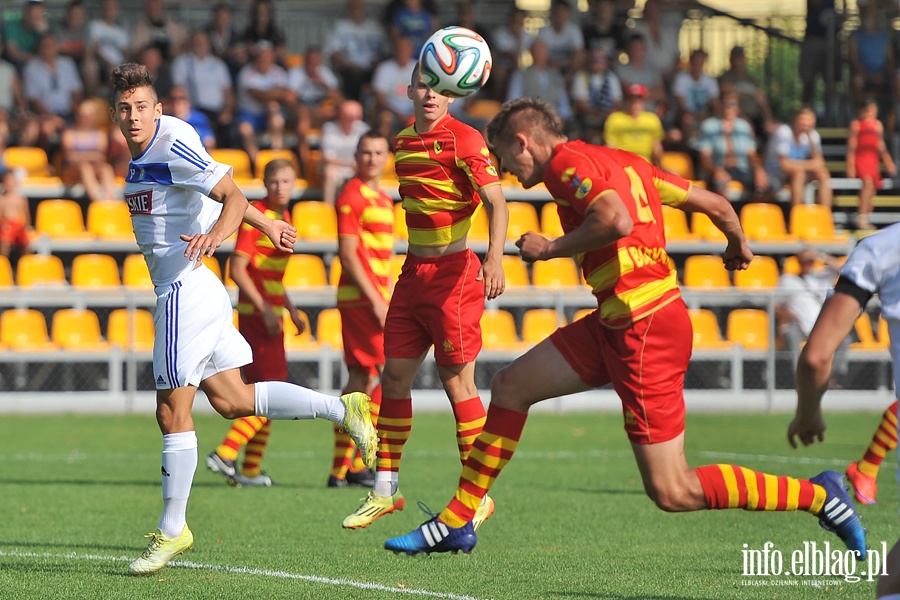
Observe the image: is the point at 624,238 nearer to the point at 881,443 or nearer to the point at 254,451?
the point at 881,443

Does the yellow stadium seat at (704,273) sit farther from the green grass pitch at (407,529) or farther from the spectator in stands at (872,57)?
the spectator in stands at (872,57)

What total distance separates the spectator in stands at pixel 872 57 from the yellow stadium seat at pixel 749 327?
6.76 metres

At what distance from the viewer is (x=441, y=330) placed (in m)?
7.18

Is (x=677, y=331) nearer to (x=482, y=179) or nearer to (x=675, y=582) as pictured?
(x=675, y=582)

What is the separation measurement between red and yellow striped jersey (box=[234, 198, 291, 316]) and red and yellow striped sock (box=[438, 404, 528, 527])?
12.7 feet

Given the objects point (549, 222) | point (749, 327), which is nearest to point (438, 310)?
point (749, 327)

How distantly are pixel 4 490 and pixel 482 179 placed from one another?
187 inches

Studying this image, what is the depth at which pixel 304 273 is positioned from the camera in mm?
16453

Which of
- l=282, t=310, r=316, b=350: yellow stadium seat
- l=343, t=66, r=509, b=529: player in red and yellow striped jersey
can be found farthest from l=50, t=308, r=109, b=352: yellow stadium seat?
l=343, t=66, r=509, b=529: player in red and yellow striped jersey

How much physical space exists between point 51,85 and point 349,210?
34.2 ft

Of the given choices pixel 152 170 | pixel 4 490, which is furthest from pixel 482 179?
pixel 4 490

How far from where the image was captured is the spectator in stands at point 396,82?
60.3 ft

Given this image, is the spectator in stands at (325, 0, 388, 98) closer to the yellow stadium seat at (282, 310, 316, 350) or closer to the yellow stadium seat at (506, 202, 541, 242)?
the yellow stadium seat at (506, 202, 541, 242)

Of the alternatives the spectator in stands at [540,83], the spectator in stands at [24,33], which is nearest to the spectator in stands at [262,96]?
the spectator in stands at [24,33]
